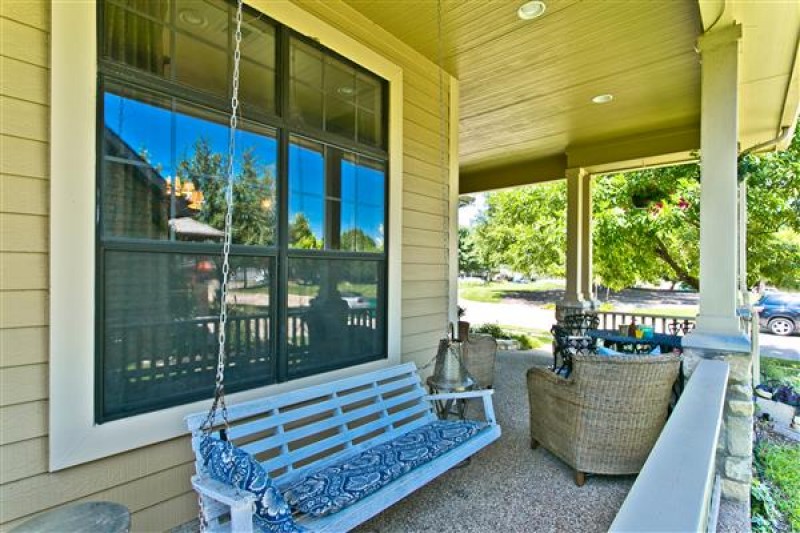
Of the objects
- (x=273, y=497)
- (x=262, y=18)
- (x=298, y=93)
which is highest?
(x=262, y=18)

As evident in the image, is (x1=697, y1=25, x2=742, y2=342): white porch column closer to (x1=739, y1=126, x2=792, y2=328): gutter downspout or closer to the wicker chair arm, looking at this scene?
the wicker chair arm

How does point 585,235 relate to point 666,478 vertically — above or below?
above

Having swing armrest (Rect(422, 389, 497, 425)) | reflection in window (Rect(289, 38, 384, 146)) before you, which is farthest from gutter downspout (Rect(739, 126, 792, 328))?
reflection in window (Rect(289, 38, 384, 146))

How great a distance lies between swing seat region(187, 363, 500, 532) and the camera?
1774 mm

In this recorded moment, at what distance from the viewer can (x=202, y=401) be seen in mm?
2324

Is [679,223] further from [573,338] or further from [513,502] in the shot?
[513,502]

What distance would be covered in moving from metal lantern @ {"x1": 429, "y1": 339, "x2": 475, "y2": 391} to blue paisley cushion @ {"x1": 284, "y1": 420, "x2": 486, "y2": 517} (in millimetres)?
271

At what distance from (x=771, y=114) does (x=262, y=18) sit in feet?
19.0

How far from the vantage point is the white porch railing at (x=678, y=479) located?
0.92 meters

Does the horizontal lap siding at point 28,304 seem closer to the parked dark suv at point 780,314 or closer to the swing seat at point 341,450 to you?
the swing seat at point 341,450

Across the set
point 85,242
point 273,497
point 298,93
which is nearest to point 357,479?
point 273,497

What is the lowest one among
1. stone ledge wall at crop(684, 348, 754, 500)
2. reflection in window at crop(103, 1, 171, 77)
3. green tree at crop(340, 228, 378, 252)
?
stone ledge wall at crop(684, 348, 754, 500)

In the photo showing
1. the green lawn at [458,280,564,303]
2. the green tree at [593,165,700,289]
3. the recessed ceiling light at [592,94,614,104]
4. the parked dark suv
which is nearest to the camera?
the recessed ceiling light at [592,94,614,104]

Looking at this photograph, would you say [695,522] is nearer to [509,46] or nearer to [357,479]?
[357,479]
